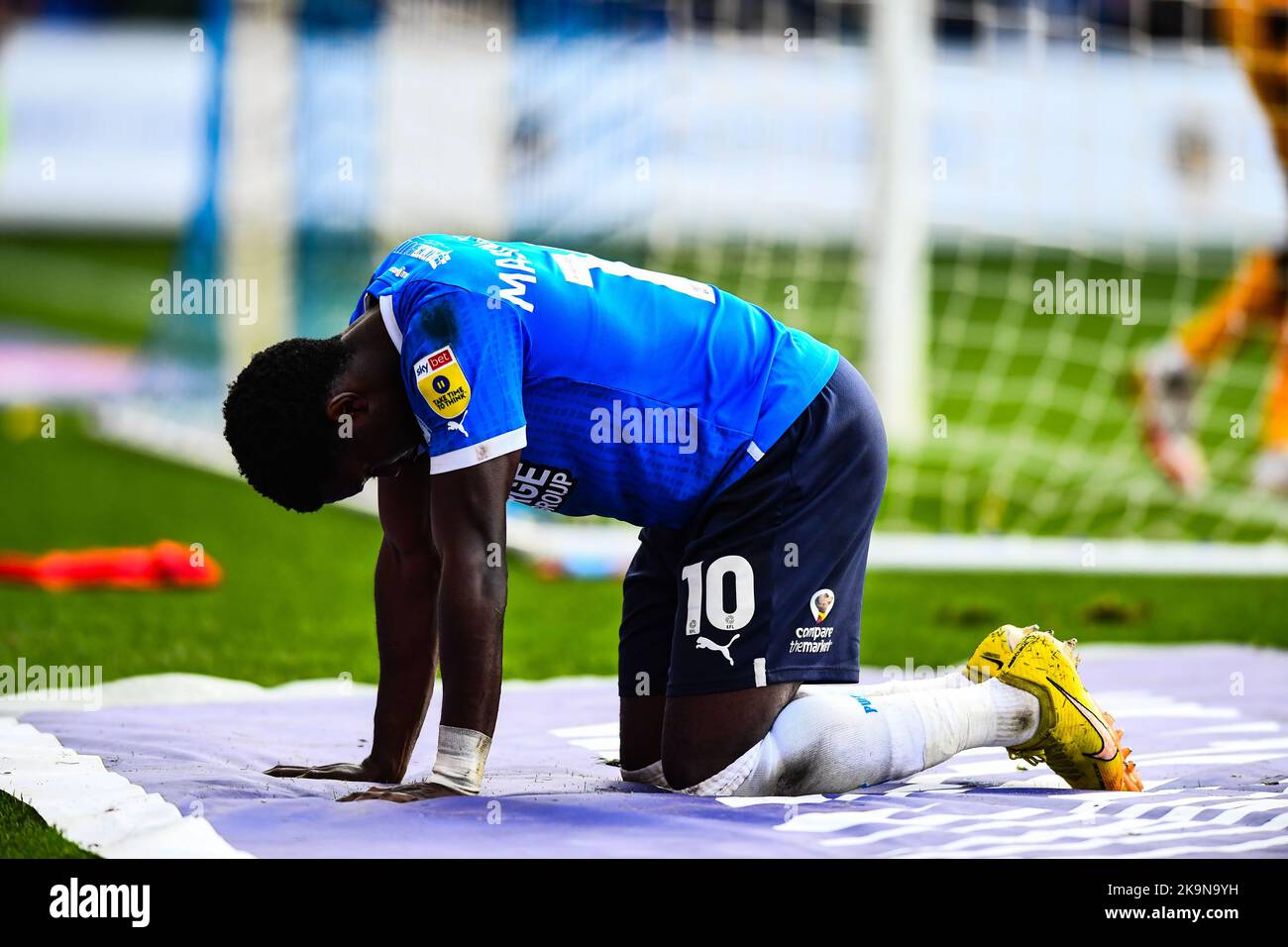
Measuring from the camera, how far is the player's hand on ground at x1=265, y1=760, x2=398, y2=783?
11.9ft

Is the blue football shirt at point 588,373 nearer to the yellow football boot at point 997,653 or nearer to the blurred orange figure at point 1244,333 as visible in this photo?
the yellow football boot at point 997,653

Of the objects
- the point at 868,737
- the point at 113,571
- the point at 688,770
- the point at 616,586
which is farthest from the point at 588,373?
the point at 113,571

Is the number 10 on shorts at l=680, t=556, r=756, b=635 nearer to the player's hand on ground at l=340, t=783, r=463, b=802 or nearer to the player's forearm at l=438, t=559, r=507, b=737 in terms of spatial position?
the player's forearm at l=438, t=559, r=507, b=737

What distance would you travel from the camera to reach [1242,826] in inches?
129

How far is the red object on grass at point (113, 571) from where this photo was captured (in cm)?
682

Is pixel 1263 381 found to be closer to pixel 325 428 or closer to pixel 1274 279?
pixel 1274 279

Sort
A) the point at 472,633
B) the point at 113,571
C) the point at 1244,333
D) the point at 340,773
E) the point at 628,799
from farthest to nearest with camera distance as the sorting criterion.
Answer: the point at 1244,333 → the point at 113,571 → the point at 340,773 → the point at 628,799 → the point at 472,633

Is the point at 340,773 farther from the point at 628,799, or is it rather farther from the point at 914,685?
the point at 914,685

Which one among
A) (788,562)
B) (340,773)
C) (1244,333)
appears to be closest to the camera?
(788,562)

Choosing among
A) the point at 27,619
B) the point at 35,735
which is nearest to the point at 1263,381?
the point at 27,619

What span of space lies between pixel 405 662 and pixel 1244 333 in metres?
6.68

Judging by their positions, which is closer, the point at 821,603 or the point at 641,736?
the point at 821,603

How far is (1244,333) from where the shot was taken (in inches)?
357

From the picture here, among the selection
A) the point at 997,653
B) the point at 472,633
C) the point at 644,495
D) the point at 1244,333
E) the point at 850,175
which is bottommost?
the point at 997,653
